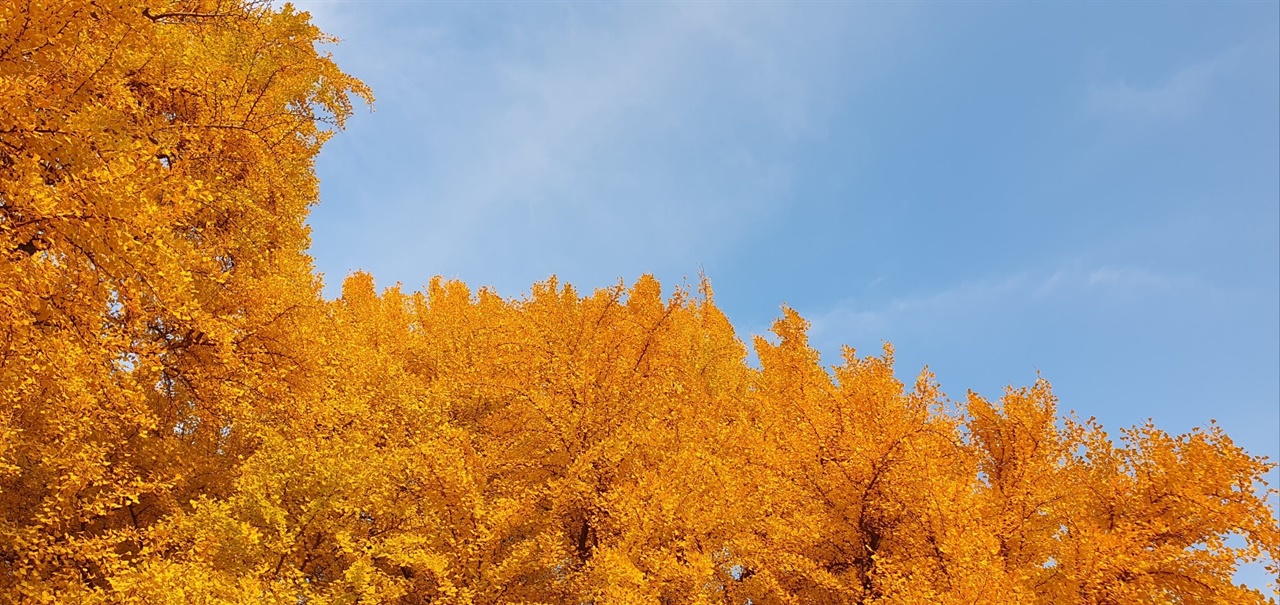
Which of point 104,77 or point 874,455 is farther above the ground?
point 104,77

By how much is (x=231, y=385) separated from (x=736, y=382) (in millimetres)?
14414

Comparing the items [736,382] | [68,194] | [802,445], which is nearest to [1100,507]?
[802,445]

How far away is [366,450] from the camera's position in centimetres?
1080

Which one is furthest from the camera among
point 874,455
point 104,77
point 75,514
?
point 874,455

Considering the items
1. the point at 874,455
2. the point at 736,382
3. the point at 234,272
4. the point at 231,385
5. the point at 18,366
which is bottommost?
the point at 18,366

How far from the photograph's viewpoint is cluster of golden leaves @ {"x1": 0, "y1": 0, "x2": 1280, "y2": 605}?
7.32 m

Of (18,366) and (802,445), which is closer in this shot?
(18,366)

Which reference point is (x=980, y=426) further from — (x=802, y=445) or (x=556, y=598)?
(x=556, y=598)

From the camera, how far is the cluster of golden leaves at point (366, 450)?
7316mm

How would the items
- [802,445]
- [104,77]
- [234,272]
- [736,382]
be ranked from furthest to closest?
[736,382] → [802,445] → [234,272] → [104,77]

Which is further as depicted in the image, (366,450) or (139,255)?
(366,450)

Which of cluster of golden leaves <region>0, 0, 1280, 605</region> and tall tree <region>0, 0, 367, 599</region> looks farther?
cluster of golden leaves <region>0, 0, 1280, 605</region>

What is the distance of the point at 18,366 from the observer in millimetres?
6902

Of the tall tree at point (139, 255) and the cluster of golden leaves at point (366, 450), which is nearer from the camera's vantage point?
the tall tree at point (139, 255)
